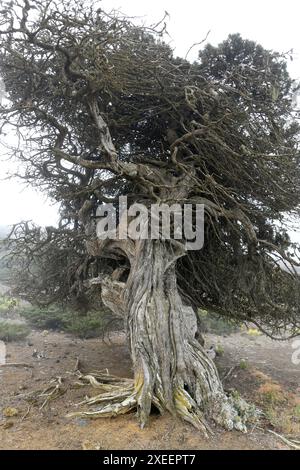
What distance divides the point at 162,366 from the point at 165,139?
5065 millimetres

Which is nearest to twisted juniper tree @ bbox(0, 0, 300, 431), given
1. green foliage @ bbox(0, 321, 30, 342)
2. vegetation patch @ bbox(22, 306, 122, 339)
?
green foliage @ bbox(0, 321, 30, 342)

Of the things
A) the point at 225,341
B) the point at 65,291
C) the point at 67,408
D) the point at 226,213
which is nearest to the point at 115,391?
the point at 67,408

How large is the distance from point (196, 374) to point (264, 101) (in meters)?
5.18

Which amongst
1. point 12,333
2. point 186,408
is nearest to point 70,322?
point 12,333

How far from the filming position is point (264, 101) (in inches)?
300

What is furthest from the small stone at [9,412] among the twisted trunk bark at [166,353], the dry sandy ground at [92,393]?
the twisted trunk bark at [166,353]

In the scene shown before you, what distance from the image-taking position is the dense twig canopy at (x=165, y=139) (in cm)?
640

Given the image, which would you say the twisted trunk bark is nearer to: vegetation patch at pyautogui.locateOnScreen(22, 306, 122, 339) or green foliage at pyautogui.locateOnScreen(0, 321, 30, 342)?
green foliage at pyautogui.locateOnScreen(0, 321, 30, 342)

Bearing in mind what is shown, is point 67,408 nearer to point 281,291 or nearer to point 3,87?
point 281,291

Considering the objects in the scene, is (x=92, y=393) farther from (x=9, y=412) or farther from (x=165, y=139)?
(x=165, y=139)

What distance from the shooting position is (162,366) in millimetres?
5598

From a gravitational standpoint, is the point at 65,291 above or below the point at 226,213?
below

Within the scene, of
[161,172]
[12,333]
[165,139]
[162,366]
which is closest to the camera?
[162,366]

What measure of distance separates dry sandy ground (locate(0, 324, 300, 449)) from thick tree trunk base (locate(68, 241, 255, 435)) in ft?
0.60
